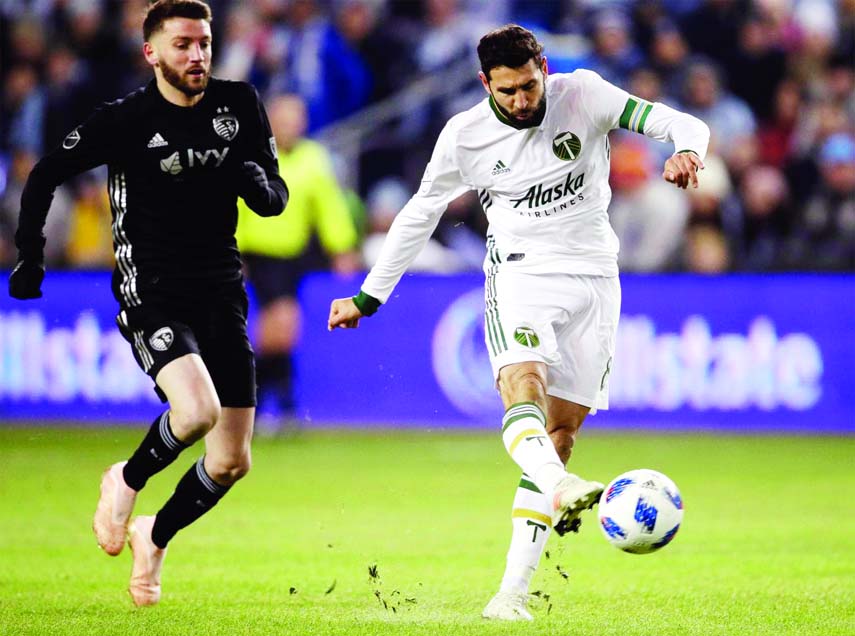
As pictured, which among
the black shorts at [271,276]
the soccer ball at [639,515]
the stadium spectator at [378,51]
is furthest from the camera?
the stadium spectator at [378,51]

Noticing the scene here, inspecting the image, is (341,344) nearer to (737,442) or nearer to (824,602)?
(737,442)

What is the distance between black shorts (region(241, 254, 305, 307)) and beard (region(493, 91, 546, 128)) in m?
7.63

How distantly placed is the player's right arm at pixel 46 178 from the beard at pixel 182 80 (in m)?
0.29

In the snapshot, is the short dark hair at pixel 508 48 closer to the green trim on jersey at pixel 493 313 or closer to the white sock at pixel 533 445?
the green trim on jersey at pixel 493 313

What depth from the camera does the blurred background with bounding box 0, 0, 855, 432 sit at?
43.1 ft

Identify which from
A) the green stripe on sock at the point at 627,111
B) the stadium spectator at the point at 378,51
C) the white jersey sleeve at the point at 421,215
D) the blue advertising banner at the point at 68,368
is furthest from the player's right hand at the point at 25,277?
the stadium spectator at the point at 378,51

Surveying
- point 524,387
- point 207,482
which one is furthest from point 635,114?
point 207,482

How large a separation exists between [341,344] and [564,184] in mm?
7746

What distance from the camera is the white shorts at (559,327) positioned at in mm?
5746

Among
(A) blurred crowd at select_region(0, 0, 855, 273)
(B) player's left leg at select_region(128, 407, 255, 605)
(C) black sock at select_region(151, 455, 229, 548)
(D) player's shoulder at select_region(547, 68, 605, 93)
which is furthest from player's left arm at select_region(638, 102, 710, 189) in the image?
(A) blurred crowd at select_region(0, 0, 855, 273)

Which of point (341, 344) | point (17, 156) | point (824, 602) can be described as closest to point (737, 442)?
point (341, 344)

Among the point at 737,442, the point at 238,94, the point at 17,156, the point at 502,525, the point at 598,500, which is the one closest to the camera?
the point at 598,500

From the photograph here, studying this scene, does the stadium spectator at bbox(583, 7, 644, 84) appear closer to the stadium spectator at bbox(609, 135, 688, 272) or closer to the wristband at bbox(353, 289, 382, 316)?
the stadium spectator at bbox(609, 135, 688, 272)

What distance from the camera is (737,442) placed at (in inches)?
506
